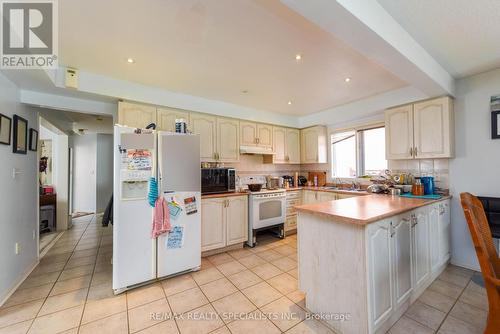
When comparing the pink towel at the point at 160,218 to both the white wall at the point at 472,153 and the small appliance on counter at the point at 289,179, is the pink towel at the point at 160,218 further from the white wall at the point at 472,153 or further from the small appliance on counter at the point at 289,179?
the white wall at the point at 472,153

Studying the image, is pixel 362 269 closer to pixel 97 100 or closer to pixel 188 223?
pixel 188 223

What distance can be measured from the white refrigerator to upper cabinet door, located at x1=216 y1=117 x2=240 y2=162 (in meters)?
0.98

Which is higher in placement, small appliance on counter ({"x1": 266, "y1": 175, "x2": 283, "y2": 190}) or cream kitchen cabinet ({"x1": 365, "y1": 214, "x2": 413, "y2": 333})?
small appliance on counter ({"x1": 266, "y1": 175, "x2": 283, "y2": 190})

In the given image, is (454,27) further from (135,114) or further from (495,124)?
(135,114)

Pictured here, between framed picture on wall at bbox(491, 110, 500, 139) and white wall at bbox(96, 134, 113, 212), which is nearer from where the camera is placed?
framed picture on wall at bbox(491, 110, 500, 139)

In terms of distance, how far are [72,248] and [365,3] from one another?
15.7 feet

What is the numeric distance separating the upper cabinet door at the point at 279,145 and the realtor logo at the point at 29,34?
11.0 ft

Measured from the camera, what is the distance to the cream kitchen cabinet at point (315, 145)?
426cm

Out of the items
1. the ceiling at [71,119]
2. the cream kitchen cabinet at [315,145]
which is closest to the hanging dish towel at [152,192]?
the ceiling at [71,119]

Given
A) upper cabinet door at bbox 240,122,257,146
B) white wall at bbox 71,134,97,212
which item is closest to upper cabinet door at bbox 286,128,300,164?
upper cabinet door at bbox 240,122,257,146

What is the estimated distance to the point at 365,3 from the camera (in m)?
1.36

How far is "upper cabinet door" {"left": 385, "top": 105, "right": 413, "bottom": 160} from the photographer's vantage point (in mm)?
2885

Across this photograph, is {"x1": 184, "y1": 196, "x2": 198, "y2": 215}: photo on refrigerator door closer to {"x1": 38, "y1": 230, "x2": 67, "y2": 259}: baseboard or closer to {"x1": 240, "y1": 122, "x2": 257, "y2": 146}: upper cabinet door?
{"x1": 240, "y1": 122, "x2": 257, "y2": 146}: upper cabinet door

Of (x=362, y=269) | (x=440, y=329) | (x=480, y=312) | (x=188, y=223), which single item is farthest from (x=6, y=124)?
(x=480, y=312)
